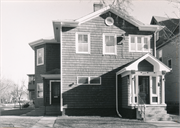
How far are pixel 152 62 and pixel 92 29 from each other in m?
4.77

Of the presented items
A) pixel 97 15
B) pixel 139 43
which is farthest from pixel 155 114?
pixel 97 15

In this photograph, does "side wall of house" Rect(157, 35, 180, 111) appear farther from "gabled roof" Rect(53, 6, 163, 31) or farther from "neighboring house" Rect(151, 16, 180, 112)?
"gabled roof" Rect(53, 6, 163, 31)

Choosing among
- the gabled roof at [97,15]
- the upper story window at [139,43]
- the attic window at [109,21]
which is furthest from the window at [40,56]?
the upper story window at [139,43]

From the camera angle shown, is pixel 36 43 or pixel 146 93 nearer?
pixel 146 93

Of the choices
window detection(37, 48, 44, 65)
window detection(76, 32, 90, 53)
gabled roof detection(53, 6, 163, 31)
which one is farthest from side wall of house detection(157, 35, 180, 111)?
window detection(37, 48, 44, 65)

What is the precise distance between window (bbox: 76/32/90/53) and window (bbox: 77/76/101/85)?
1894 mm

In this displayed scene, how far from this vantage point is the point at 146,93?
16938 millimetres

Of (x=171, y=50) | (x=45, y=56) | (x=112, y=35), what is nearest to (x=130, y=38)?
(x=112, y=35)

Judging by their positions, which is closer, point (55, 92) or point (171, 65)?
point (55, 92)

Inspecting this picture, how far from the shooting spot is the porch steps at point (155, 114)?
15.4m

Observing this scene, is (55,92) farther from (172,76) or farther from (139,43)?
(172,76)

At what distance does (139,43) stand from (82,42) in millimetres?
4338

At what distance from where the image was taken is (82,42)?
57.3 feet

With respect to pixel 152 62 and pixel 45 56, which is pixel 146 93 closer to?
pixel 152 62
